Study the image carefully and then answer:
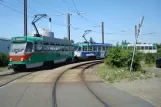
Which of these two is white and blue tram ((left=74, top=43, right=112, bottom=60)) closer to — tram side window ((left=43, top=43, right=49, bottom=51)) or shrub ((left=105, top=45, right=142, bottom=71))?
tram side window ((left=43, top=43, right=49, bottom=51))

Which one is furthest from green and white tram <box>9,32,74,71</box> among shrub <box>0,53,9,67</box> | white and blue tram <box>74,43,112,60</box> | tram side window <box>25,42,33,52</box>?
white and blue tram <box>74,43,112,60</box>

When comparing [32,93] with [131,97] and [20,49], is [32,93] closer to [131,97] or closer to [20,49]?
[131,97]

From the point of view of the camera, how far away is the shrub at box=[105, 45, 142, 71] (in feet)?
68.7

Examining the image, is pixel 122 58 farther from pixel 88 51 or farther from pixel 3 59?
pixel 88 51

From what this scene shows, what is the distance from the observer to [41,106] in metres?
8.46

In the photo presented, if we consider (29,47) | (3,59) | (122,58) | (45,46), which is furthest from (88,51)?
(29,47)

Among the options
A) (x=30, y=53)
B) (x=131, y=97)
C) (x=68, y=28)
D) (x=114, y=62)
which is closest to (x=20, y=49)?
(x=30, y=53)

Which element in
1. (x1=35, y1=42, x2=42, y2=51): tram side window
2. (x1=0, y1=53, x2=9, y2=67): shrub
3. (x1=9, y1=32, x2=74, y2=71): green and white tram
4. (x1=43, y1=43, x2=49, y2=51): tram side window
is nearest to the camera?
(x1=9, y1=32, x2=74, y2=71): green and white tram

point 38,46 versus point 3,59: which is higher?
point 38,46

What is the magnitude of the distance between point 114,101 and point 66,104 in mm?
1727

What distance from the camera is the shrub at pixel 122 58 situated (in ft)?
68.7

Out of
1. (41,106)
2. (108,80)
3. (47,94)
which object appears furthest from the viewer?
(108,80)

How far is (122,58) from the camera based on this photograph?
22.4 metres

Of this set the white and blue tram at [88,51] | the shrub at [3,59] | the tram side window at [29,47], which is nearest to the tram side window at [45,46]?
the tram side window at [29,47]
